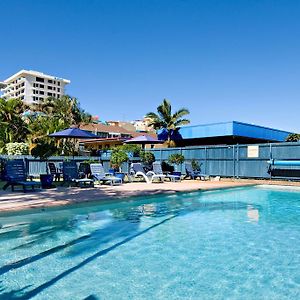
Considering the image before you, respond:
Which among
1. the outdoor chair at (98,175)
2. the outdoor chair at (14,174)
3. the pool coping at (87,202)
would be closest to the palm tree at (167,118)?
the outdoor chair at (98,175)

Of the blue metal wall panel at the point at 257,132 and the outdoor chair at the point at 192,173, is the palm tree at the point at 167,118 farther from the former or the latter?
the outdoor chair at the point at 192,173

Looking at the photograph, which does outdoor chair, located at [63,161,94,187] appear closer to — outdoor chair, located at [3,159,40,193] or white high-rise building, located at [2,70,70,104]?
outdoor chair, located at [3,159,40,193]

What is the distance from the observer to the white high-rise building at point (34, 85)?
385 feet

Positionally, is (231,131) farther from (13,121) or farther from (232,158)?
(13,121)

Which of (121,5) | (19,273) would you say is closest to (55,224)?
(19,273)

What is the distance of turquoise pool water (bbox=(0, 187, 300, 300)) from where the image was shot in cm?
436

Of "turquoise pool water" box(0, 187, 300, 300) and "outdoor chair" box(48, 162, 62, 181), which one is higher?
"outdoor chair" box(48, 162, 62, 181)

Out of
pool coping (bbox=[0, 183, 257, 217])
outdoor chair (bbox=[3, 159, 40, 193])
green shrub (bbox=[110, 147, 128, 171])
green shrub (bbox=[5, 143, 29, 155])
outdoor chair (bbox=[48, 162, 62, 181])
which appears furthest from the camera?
green shrub (bbox=[5, 143, 29, 155])

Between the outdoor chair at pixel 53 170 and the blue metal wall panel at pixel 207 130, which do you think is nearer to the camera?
the outdoor chair at pixel 53 170

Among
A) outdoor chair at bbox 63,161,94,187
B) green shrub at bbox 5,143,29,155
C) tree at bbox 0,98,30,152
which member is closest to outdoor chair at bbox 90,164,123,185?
outdoor chair at bbox 63,161,94,187

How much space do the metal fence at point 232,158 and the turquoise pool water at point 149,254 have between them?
8.88 meters

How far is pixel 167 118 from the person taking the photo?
33094 millimetres

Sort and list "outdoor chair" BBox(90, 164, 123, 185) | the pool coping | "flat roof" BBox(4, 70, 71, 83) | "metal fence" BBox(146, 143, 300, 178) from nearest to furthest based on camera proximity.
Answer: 1. the pool coping
2. "outdoor chair" BBox(90, 164, 123, 185)
3. "metal fence" BBox(146, 143, 300, 178)
4. "flat roof" BBox(4, 70, 71, 83)

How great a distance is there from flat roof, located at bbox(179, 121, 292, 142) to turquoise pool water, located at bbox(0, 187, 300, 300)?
1565 centimetres
